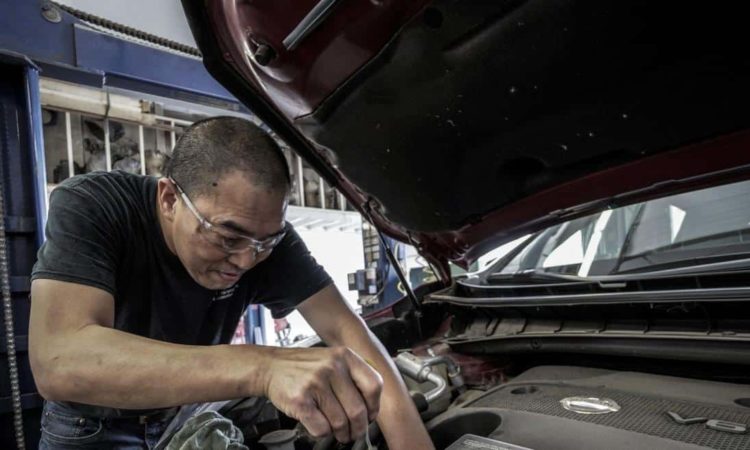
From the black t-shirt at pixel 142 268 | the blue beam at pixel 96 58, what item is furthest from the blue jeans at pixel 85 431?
the blue beam at pixel 96 58

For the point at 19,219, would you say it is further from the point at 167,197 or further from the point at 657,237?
the point at 657,237

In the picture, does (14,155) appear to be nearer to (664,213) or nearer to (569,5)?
(569,5)

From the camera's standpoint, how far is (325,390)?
63cm

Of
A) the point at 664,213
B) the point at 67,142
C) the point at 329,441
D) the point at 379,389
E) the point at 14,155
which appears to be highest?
the point at 67,142

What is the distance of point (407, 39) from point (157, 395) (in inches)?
28.6

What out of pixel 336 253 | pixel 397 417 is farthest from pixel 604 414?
pixel 336 253

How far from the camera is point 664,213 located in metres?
1.35

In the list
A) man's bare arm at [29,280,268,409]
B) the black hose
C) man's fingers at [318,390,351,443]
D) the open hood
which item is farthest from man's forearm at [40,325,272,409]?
the black hose

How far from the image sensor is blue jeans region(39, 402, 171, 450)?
1089 millimetres

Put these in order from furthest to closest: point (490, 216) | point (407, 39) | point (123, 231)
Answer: point (490, 216)
point (123, 231)
point (407, 39)

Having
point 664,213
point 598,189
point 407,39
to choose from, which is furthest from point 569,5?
point 664,213

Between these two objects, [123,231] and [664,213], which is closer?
[123,231]

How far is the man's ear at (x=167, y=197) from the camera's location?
38.2 inches

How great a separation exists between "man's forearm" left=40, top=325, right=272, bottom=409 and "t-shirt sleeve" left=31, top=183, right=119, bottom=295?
0.16 m
